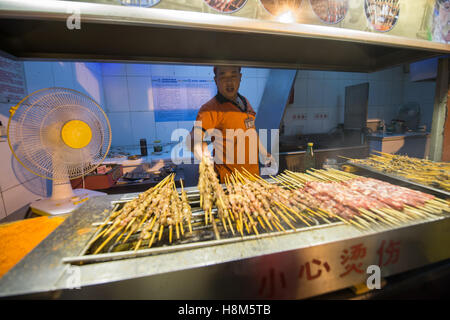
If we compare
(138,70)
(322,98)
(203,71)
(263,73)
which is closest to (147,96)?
(138,70)

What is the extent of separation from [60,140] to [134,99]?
158 inches

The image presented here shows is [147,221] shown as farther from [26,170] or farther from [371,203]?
[26,170]

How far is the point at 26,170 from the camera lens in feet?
7.61

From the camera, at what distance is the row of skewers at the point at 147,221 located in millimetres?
1182

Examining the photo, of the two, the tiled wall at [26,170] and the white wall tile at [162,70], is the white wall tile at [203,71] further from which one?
the tiled wall at [26,170]

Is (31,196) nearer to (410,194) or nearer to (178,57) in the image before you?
(178,57)

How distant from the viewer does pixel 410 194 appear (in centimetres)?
155

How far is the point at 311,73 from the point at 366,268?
7140 millimetres

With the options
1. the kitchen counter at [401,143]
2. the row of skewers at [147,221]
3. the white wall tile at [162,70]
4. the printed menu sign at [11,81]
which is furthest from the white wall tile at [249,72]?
the row of skewers at [147,221]

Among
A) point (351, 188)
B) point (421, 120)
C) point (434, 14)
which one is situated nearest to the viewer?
point (351, 188)

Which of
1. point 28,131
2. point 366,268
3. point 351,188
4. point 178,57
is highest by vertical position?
point 178,57

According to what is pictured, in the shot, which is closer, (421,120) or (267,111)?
(267,111)

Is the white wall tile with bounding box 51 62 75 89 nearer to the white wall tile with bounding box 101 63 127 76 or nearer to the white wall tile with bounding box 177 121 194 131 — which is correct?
the white wall tile with bounding box 101 63 127 76
